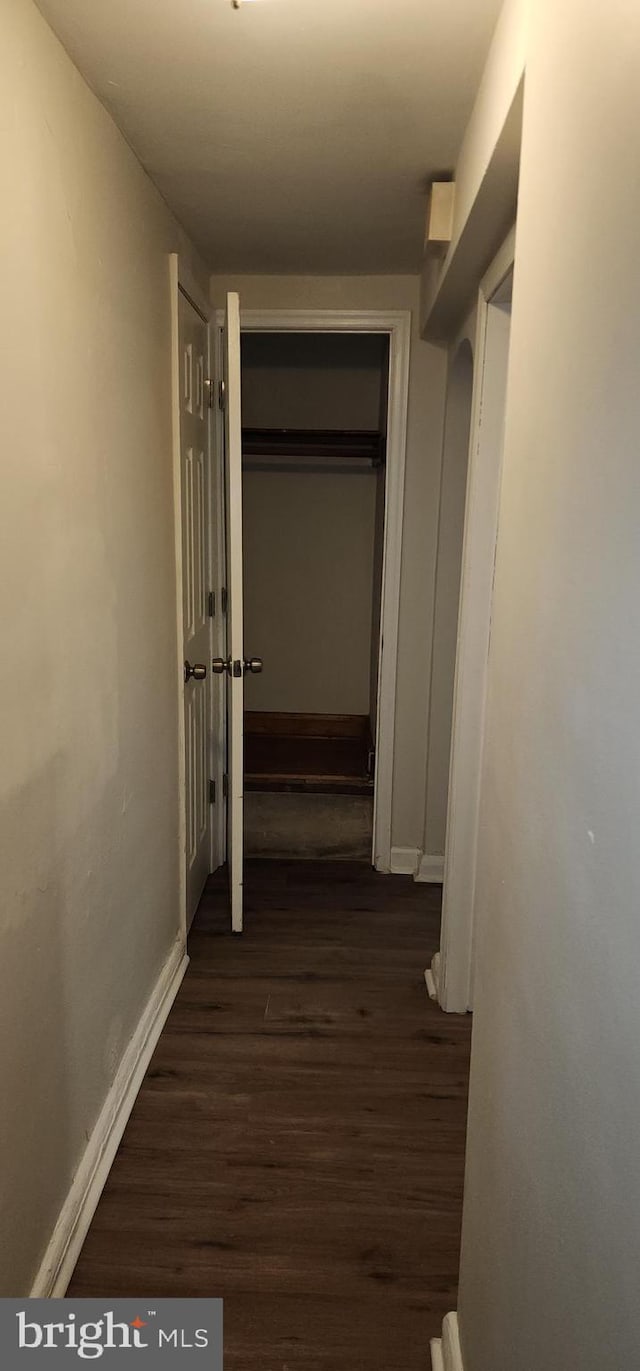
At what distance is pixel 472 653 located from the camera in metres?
2.44

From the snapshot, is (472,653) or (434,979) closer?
(472,653)

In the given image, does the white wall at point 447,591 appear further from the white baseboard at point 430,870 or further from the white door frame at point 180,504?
the white door frame at point 180,504

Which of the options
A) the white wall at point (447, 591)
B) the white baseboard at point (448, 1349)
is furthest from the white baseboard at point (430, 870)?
the white baseboard at point (448, 1349)

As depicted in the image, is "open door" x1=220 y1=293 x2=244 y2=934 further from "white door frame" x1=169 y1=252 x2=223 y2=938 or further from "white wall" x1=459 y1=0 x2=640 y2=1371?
"white wall" x1=459 y1=0 x2=640 y2=1371

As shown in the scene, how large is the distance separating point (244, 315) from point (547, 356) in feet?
7.45

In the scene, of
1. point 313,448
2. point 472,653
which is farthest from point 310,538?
point 472,653

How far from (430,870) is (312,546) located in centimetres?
174

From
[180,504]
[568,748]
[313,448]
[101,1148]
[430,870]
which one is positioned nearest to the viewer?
[568,748]

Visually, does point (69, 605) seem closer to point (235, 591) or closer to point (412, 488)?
point (235, 591)

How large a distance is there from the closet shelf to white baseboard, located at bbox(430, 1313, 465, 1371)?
296 centimetres


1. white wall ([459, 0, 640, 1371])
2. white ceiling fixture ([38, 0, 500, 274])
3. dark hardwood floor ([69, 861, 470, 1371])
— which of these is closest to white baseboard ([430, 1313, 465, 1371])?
dark hardwood floor ([69, 861, 470, 1371])

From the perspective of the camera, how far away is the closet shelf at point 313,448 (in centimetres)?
383

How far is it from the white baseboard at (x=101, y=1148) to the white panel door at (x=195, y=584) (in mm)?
482

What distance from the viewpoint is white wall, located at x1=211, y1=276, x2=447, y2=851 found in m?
3.02
